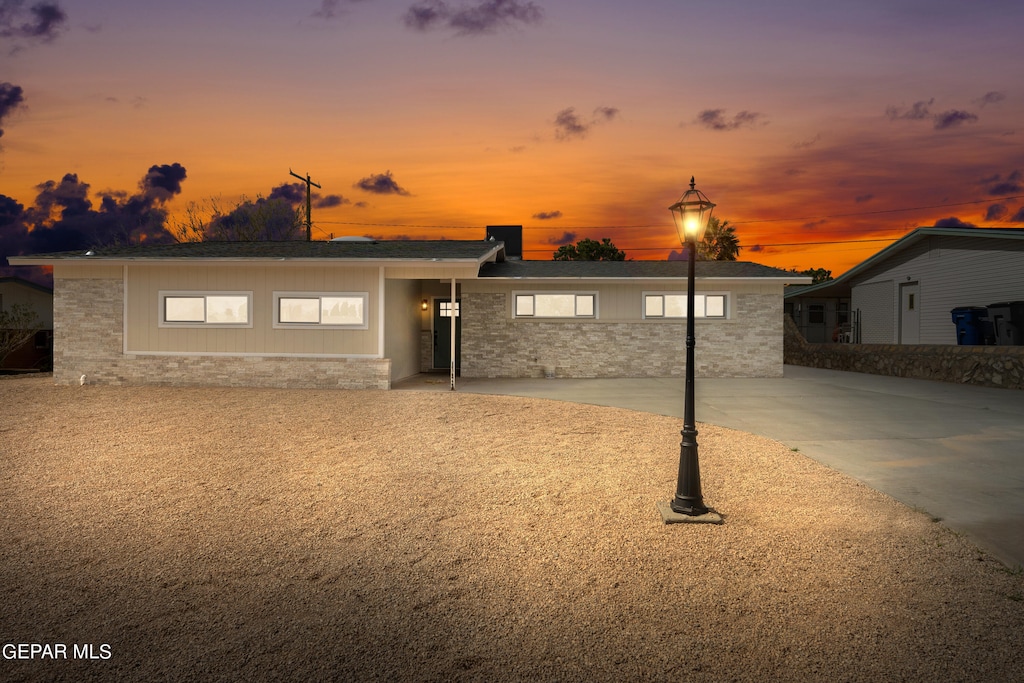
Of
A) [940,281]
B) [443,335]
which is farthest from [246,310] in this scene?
[940,281]

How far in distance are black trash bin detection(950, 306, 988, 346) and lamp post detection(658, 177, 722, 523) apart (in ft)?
60.2

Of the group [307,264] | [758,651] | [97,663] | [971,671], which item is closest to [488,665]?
[758,651]

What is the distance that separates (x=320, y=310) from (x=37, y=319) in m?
13.5

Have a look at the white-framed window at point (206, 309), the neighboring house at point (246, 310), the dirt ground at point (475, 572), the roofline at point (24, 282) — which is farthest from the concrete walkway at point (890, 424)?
the roofline at point (24, 282)

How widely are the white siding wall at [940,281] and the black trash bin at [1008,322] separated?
819 millimetres

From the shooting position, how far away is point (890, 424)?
9.91m

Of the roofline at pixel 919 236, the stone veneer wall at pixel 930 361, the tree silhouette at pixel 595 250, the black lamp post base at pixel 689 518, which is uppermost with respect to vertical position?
the tree silhouette at pixel 595 250

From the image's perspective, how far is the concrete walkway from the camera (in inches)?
221

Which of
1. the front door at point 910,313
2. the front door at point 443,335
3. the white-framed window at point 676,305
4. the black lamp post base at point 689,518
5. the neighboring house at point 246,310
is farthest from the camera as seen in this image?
the front door at point 910,313

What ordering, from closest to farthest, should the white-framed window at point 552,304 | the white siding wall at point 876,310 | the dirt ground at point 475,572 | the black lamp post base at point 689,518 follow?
the dirt ground at point 475,572, the black lamp post base at point 689,518, the white-framed window at point 552,304, the white siding wall at point 876,310

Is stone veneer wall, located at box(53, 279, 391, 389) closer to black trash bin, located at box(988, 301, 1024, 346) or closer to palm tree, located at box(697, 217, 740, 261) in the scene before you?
black trash bin, located at box(988, 301, 1024, 346)

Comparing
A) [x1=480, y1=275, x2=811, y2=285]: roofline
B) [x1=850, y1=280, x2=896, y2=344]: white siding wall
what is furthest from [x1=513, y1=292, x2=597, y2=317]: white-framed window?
[x1=850, y1=280, x2=896, y2=344]: white siding wall

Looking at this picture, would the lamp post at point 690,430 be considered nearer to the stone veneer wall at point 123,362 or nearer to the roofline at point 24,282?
the stone veneer wall at point 123,362

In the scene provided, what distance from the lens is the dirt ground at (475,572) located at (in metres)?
3.09
